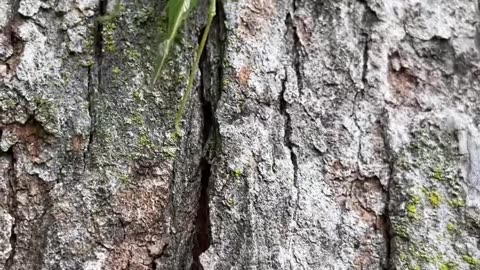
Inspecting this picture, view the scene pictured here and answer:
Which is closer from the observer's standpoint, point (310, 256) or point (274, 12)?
point (310, 256)

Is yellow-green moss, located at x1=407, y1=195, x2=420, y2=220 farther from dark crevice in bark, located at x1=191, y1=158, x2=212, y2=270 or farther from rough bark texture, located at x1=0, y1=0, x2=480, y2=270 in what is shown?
dark crevice in bark, located at x1=191, y1=158, x2=212, y2=270

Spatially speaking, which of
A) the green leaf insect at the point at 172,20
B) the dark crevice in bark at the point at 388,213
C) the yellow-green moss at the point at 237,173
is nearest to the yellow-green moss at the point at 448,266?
the dark crevice in bark at the point at 388,213

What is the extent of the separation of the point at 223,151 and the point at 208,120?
0.29 feet

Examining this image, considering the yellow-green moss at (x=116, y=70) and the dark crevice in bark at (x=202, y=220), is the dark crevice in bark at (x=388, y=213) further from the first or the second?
the yellow-green moss at (x=116, y=70)

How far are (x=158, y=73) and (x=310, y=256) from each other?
0.54 meters

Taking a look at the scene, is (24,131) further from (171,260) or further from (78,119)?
(171,260)

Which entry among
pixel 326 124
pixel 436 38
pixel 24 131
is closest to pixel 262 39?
pixel 326 124

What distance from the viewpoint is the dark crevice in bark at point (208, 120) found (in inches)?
49.6

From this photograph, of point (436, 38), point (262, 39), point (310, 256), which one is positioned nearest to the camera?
point (310, 256)

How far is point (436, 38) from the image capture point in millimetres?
1466

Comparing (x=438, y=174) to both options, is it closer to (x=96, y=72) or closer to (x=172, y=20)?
(x=172, y=20)

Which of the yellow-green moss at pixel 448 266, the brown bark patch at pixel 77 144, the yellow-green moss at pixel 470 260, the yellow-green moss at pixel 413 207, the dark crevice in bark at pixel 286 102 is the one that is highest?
the dark crevice in bark at pixel 286 102

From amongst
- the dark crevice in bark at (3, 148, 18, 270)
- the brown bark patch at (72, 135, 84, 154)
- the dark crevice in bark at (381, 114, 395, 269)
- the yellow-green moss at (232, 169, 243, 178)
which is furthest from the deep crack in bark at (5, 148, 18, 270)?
the dark crevice in bark at (381, 114, 395, 269)

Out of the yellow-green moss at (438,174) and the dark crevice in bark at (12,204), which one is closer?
the dark crevice in bark at (12,204)
